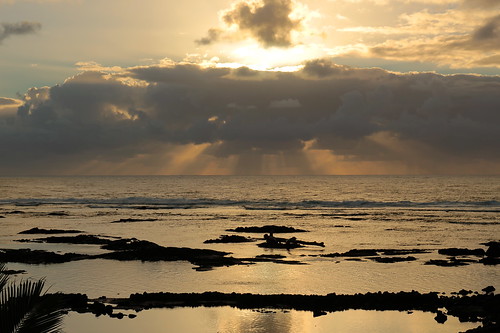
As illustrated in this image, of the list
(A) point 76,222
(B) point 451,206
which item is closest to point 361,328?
(A) point 76,222

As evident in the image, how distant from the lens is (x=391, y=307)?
2686 centimetres

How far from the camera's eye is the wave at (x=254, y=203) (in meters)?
116

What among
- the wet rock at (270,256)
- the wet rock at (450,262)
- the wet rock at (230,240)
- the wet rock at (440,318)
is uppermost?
the wet rock at (230,240)

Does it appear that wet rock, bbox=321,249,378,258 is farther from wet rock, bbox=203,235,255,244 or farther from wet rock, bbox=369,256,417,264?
wet rock, bbox=203,235,255,244

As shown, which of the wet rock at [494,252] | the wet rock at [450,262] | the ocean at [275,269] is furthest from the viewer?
the wet rock at [494,252]

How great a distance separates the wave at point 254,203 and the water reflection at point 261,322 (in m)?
87.6

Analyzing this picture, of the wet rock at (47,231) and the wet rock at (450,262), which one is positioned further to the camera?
the wet rock at (47,231)

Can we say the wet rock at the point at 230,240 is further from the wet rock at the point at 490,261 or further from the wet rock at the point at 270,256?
the wet rock at the point at 490,261

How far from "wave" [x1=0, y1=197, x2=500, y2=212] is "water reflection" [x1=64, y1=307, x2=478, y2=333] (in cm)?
8765

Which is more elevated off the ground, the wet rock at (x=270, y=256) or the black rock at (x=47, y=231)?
the black rock at (x=47, y=231)

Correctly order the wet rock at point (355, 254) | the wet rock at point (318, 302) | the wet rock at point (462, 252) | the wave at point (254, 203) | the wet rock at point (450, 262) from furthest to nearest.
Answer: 1. the wave at point (254, 203)
2. the wet rock at point (462, 252)
3. the wet rock at point (355, 254)
4. the wet rock at point (450, 262)
5. the wet rock at point (318, 302)

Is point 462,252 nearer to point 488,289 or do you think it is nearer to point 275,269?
point 488,289

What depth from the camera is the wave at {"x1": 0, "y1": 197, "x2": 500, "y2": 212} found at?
116312 mm

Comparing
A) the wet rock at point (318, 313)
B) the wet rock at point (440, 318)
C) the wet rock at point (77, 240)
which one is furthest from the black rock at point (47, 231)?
the wet rock at point (440, 318)
